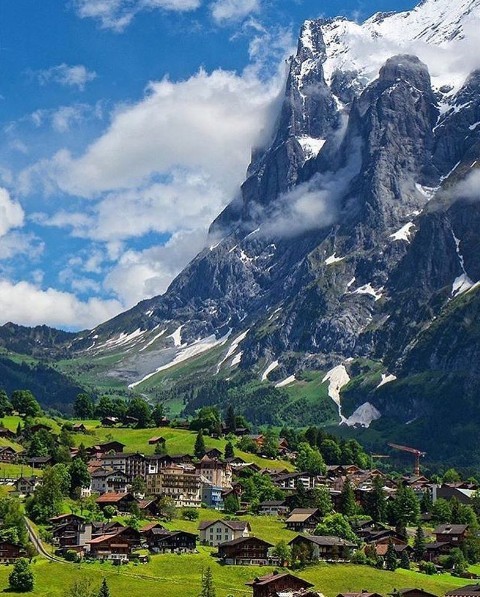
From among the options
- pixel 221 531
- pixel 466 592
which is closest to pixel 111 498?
pixel 221 531

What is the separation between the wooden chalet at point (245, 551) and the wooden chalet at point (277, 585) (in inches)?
562

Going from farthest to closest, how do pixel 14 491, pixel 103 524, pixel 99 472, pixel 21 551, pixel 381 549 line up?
1. pixel 99 472
2. pixel 14 491
3. pixel 381 549
4. pixel 103 524
5. pixel 21 551

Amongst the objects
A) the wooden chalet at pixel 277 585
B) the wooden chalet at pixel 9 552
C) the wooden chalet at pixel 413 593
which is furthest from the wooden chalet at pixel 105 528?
the wooden chalet at pixel 413 593

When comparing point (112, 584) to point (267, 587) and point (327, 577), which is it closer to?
point (267, 587)

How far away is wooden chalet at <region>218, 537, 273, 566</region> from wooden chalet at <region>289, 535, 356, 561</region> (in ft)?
18.7

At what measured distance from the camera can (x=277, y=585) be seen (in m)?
133

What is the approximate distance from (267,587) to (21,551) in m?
33.3

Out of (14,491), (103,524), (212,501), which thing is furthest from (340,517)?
(14,491)

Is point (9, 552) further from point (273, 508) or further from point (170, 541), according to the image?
point (273, 508)

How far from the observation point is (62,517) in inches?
6206

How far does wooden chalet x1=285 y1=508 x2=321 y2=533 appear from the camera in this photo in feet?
582

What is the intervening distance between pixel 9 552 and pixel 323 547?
4702 cm

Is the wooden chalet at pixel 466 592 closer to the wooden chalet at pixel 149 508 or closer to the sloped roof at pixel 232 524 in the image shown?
the sloped roof at pixel 232 524

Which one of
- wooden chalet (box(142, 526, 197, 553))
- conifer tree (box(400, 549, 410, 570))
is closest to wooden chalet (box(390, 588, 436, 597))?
conifer tree (box(400, 549, 410, 570))
